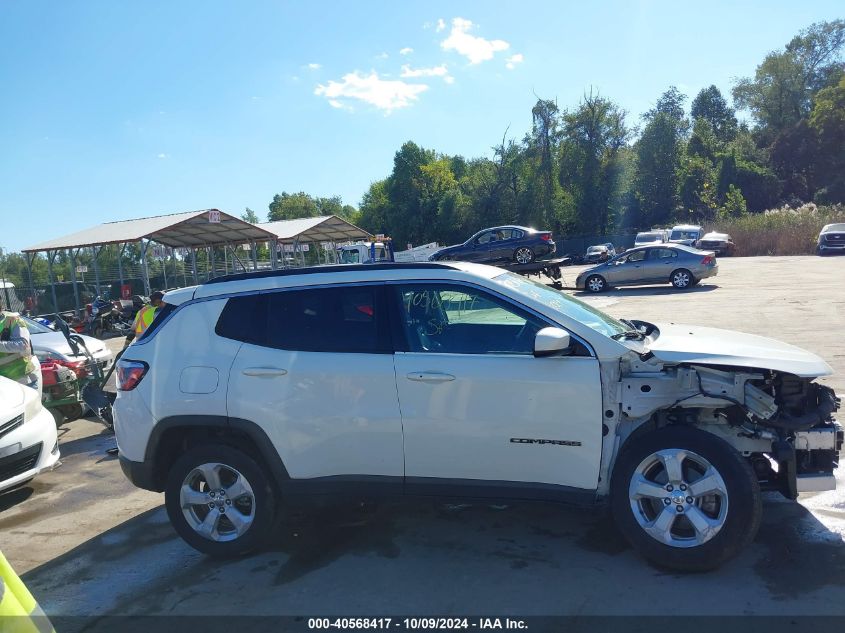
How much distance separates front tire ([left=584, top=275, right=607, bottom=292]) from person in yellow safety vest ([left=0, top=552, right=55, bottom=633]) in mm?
21578

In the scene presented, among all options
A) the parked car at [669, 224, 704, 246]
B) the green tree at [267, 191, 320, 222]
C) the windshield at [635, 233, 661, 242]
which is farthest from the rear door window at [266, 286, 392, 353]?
the green tree at [267, 191, 320, 222]

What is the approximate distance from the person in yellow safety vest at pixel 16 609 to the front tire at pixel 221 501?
1.88 meters

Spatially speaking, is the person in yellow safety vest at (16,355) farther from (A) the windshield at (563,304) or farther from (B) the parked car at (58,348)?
(A) the windshield at (563,304)

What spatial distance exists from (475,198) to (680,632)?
169ft

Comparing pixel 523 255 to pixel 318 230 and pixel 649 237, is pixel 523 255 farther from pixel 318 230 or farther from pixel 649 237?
pixel 649 237

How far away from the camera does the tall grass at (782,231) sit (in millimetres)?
38531

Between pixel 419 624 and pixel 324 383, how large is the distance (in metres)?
1.51

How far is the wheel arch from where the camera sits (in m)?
4.25

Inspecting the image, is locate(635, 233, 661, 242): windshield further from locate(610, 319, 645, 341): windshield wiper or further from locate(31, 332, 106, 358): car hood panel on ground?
locate(610, 319, 645, 341): windshield wiper

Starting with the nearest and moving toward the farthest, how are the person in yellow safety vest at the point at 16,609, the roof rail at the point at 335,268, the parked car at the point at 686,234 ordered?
the person in yellow safety vest at the point at 16,609 → the roof rail at the point at 335,268 → the parked car at the point at 686,234

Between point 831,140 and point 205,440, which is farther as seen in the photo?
point 831,140

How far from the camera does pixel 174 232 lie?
26.6 meters

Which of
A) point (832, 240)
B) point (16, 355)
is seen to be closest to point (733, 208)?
point (832, 240)

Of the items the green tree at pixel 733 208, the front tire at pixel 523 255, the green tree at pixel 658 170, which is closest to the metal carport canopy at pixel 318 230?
the front tire at pixel 523 255
